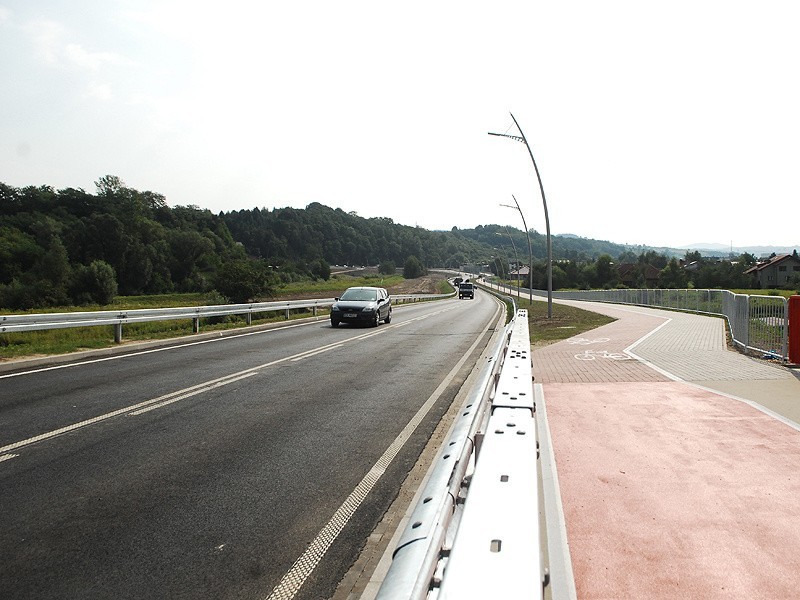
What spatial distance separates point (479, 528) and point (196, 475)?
158 inches

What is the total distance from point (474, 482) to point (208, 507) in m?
3.03

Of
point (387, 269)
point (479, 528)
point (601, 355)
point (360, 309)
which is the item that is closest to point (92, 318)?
point (360, 309)

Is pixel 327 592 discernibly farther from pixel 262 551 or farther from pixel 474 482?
pixel 474 482

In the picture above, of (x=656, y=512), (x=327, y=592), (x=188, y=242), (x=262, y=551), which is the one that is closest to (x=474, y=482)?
(x=327, y=592)

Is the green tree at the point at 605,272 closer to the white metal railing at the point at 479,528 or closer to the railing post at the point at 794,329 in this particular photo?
the railing post at the point at 794,329

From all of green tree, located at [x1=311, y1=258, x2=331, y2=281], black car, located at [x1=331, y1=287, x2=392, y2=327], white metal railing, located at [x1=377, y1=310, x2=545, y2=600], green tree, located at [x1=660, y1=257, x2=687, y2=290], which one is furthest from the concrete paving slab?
green tree, located at [x1=311, y1=258, x2=331, y2=281]

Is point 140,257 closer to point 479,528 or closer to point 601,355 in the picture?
point 601,355

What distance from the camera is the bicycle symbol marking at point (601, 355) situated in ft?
40.2

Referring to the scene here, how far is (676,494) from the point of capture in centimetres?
442

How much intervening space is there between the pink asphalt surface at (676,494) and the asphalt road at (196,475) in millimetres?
1554

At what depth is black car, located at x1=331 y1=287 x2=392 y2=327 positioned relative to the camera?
21844 mm

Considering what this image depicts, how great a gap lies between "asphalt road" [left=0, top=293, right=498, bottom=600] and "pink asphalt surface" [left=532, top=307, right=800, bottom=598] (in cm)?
155

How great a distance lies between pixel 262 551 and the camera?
3625mm

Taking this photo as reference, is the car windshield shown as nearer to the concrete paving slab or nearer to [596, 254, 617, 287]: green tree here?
the concrete paving slab
